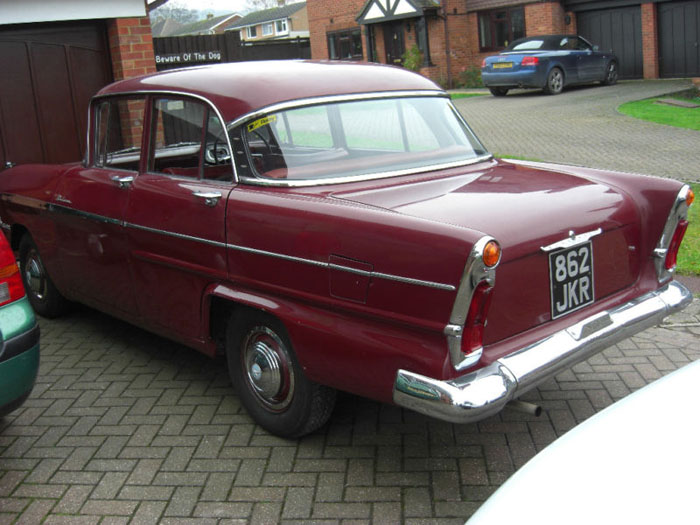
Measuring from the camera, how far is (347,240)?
10.8 feet

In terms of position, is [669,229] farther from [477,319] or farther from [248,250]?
[248,250]

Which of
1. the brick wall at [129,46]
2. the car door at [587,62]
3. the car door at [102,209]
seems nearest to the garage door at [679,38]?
the car door at [587,62]

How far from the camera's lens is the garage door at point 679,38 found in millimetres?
23812

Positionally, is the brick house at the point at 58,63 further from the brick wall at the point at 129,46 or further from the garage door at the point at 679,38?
the garage door at the point at 679,38

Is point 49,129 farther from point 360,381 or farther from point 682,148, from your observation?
point 682,148

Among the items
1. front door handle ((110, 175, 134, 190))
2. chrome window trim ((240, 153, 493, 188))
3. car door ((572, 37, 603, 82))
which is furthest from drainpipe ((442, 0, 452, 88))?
chrome window trim ((240, 153, 493, 188))

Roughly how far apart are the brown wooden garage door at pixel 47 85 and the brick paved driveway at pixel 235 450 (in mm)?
4200

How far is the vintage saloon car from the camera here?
3141mm

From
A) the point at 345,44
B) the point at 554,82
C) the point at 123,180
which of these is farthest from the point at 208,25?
the point at 123,180

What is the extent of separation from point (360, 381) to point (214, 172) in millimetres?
1495

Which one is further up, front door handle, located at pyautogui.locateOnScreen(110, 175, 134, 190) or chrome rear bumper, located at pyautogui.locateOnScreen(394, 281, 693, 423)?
front door handle, located at pyautogui.locateOnScreen(110, 175, 134, 190)

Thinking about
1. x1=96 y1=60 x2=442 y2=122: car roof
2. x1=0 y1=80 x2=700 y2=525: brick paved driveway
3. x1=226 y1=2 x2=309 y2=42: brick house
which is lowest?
x1=0 y1=80 x2=700 y2=525: brick paved driveway

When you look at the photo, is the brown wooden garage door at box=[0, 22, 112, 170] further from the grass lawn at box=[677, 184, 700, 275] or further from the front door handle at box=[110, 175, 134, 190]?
the grass lawn at box=[677, 184, 700, 275]

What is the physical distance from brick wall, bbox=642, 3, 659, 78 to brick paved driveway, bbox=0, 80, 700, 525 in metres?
21.8
